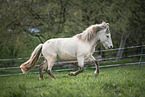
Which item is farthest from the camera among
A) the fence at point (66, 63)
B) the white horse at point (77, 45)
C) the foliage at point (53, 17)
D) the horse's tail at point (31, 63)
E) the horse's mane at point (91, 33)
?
the foliage at point (53, 17)

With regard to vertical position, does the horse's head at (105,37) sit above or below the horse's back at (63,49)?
above

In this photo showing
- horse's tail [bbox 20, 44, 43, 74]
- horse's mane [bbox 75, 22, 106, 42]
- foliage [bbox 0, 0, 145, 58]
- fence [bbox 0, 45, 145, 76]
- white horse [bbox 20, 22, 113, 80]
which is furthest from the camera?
foliage [bbox 0, 0, 145, 58]

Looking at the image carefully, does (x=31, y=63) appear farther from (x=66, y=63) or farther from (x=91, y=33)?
(x=66, y=63)

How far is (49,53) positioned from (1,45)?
718 cm

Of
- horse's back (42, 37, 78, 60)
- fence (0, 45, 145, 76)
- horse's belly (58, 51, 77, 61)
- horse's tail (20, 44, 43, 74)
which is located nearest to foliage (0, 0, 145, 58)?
fence (0, 45, 145, 76)

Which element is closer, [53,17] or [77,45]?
[77,45]

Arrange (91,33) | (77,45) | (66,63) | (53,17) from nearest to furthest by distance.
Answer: (77,45), (91,33), (66,63), (53,17)

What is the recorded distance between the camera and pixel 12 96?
3.91m

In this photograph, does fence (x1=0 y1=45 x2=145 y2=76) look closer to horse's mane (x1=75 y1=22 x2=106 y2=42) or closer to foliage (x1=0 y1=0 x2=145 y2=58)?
foliage (x1=0 y1=0 x2=145 y2=58)

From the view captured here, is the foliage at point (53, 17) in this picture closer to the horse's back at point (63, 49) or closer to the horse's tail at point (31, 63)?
the horse's tail at point (31, 63)

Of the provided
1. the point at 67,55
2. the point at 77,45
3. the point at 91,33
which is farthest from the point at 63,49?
the point at 91,33

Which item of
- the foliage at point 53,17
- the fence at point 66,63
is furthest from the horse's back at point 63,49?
the foliage at point 53,17

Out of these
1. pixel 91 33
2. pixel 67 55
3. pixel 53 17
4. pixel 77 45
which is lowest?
pixel 67 55

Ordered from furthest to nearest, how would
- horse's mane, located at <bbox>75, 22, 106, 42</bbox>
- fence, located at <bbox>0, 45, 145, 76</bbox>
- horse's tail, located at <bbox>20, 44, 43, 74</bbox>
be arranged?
fence, located at <bbox>0, 45, 145, 76</bbox> < horse's tail, located at <bbox>20, 44, 43, 74</bbox> < horse's mane, located at <bbox>75, 22, 106, 42</bbox>
